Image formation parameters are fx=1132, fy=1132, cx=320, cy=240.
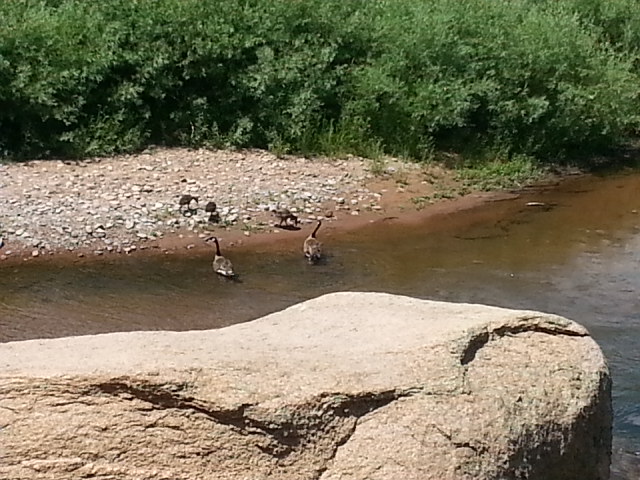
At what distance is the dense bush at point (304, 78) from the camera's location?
16328 mm

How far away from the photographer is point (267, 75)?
57.1 feet

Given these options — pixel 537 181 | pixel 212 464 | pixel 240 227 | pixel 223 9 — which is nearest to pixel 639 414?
pixel 212 464

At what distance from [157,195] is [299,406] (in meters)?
10.6

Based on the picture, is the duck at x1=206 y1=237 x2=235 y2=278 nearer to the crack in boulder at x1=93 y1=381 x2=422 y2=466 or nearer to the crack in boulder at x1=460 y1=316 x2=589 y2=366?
the crack in boulder at x1=460 y1=316 x2=589 y2=366

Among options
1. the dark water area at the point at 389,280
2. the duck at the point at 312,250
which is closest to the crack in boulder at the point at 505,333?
the dark water area at the point at 389,280

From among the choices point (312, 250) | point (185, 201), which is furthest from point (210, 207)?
point (312, 250)

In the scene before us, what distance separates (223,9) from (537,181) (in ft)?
18.6

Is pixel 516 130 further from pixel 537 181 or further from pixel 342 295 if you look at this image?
pixel 342 295

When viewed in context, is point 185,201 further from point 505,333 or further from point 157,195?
point 505,333

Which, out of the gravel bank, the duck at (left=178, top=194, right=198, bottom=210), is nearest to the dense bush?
the gravel bank

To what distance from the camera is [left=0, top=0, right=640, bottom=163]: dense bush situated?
16.3 meters

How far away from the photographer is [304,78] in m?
17.9

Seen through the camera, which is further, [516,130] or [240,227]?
[516,130]

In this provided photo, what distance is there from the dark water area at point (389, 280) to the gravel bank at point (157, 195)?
2.20 ft
